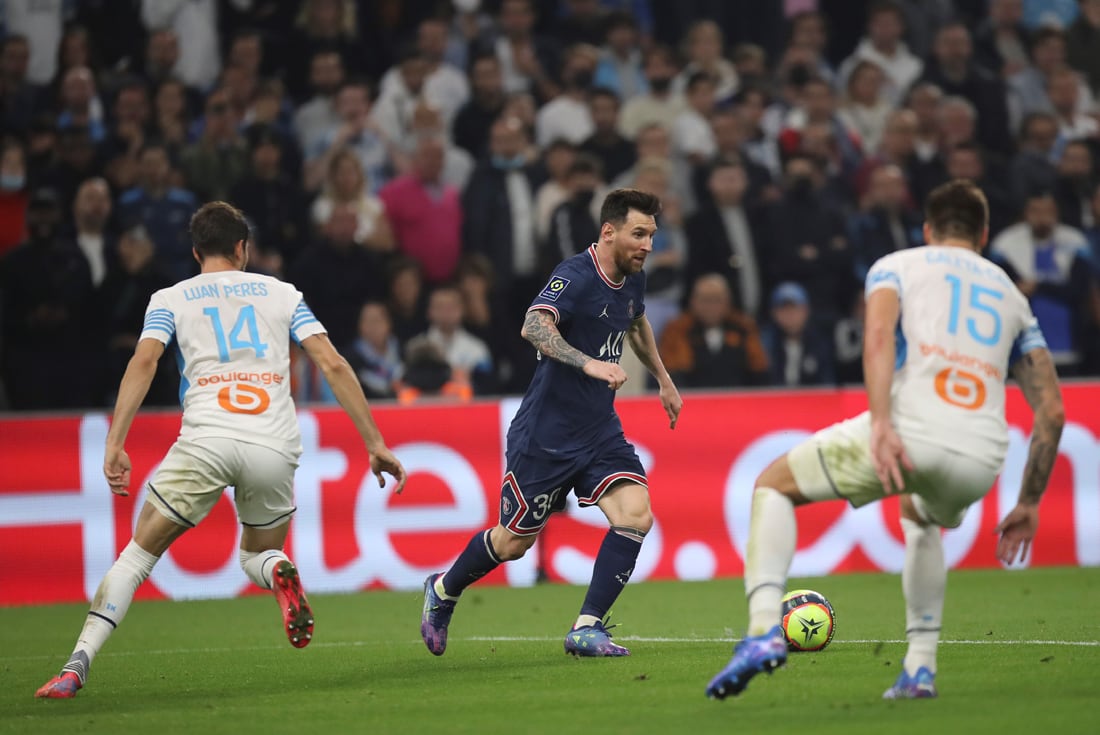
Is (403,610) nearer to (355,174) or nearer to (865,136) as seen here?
(355,174)

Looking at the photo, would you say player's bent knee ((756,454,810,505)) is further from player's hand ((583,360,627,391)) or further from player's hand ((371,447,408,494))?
player's hand ((371,447,408,494))

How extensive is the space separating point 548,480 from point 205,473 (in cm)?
193

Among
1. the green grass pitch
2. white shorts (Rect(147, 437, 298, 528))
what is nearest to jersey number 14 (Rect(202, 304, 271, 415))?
white shorts (Rect(147, 437, 298, 528))

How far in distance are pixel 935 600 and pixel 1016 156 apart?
39.8 feet

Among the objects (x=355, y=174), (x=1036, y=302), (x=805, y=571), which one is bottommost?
(x=805, y=571)

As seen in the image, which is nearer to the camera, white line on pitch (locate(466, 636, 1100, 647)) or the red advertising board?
white line on pitch (locate(466, 636, 1100, 647))

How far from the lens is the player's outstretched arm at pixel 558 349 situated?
8.07 metres

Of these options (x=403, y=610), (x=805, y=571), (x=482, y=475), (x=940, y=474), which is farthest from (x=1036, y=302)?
(x=940, y=474)

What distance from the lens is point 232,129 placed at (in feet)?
52.9

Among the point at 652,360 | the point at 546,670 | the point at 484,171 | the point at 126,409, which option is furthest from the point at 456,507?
the point at 126,409

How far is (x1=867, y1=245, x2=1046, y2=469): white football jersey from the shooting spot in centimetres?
655

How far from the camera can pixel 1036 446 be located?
266 inches

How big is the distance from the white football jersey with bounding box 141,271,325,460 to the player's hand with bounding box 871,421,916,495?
307 cm

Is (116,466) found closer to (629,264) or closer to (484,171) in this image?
(629,264)
